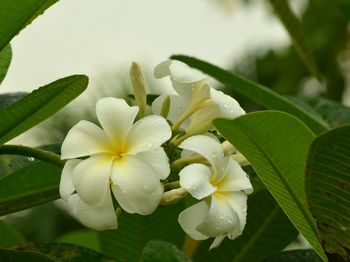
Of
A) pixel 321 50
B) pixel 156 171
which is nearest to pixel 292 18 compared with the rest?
pixel 156 171

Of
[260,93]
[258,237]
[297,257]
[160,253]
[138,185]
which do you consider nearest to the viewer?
[138,185]

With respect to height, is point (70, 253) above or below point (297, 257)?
above

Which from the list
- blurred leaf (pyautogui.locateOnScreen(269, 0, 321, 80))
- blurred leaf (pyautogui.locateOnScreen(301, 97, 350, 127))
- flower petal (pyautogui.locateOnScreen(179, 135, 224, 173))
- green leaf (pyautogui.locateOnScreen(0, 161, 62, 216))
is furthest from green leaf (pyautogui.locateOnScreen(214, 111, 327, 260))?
blurred leaf (pyautogui.locateOnScreen(269, 0, 321, 80))

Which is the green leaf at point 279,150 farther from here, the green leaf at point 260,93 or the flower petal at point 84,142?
the green leaf at point 260,93

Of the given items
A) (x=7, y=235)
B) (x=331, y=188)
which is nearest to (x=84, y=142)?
(x=331, y=188)

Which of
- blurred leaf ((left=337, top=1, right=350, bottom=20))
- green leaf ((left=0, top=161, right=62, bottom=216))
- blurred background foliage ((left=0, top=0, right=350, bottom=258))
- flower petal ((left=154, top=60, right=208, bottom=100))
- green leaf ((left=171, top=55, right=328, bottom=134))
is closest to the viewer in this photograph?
flower petal ((left=154, top=60, right=208, bottom=100))

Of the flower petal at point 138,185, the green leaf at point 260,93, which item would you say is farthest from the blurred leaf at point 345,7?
the flower petal at point 138,185

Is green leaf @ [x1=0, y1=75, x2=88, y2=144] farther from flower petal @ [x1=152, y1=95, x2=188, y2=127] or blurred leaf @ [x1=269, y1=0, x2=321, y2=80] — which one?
blurred leaf @ [x1=269, y1=0, x2=321, y2=80]

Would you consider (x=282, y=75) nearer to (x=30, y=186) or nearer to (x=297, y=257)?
(x=297, y=257)
